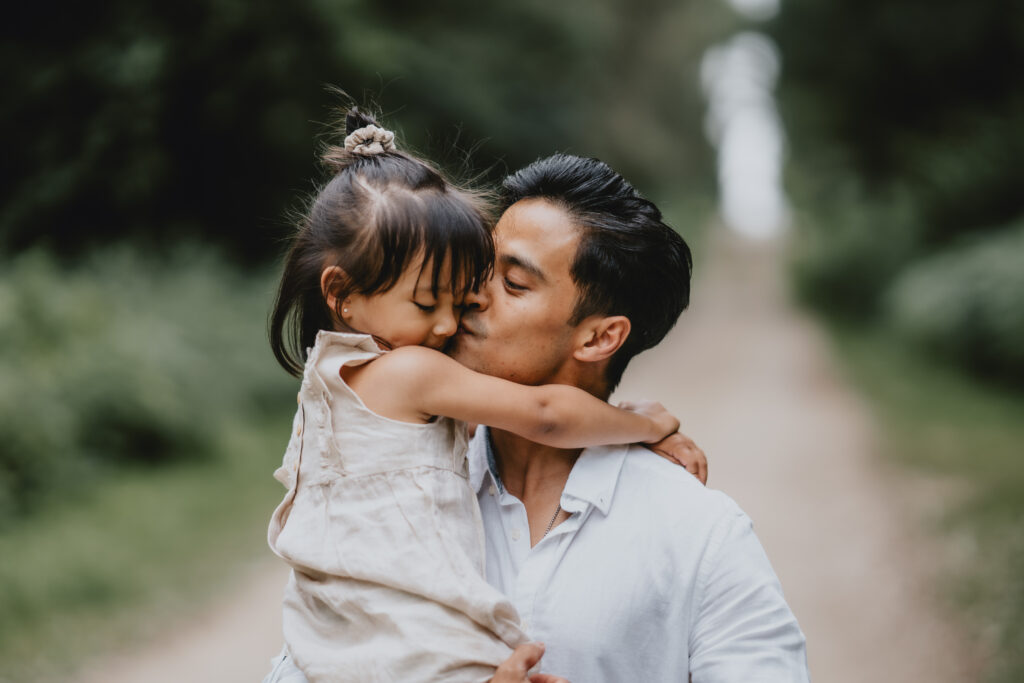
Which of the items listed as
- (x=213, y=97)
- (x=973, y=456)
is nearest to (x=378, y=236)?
(x=973, y=456)

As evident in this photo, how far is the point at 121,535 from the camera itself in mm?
6453

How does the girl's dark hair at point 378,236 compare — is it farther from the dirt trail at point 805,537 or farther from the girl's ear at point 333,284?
the dirt trail at point 805,537

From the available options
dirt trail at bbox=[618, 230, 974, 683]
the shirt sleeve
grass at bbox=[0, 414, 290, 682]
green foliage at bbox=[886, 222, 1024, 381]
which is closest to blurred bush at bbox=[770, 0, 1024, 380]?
green foliage at bbox=[886, 222, 1024, 381]

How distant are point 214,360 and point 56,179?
3603 millimetres

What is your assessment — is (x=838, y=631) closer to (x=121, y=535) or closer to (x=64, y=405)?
(x=121, y=535)

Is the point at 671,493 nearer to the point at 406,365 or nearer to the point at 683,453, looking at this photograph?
the point at 683,453

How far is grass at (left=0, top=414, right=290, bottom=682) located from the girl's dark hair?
3.73 m

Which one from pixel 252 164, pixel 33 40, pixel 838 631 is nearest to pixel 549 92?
pixel 252 164

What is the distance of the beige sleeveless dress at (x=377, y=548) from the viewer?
1.97 metres

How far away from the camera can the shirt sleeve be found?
1951mm

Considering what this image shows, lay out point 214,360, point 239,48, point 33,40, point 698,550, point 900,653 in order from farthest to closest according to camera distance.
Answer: point 239,48 → point 33,40 → point 214,360 → point 900,653 → point 698,550

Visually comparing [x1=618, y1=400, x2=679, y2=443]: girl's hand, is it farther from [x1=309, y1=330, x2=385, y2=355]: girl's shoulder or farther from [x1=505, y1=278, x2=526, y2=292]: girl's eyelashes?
[x1=309, y1=330, x2=385, y2=355]: girl's shoulder

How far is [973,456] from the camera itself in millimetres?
8172

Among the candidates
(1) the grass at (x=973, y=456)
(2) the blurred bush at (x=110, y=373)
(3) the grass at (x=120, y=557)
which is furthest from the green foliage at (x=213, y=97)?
(1) the grass at (x=973, y=456)
